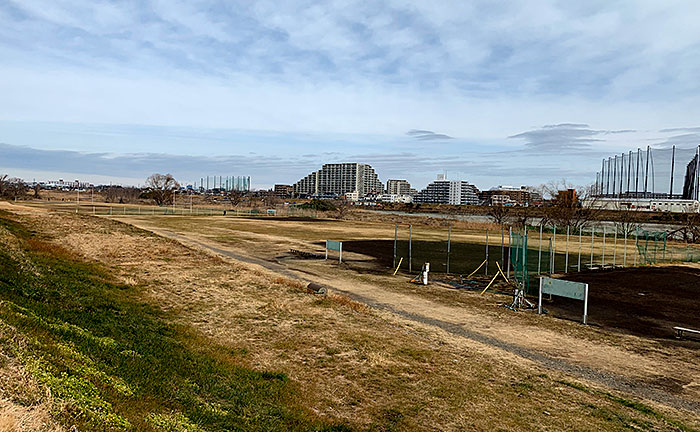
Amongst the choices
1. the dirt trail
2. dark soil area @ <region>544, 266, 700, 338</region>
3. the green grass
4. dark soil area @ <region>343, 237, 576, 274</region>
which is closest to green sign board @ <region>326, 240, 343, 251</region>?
dark soil area @ <region>343, 237, 576, 274</region>

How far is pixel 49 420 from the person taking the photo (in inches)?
150

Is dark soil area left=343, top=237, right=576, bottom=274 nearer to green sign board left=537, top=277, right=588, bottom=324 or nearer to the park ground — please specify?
the park ground

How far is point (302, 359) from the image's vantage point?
9.36 metres

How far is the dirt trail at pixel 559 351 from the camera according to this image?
9141 mm

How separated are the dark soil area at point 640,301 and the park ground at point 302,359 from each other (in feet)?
0.84

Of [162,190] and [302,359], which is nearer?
[302,359]

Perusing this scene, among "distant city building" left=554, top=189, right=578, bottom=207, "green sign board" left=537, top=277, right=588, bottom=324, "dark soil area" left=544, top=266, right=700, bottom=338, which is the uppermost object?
"distant city building" left=554, top=189, right=578, bottom=207

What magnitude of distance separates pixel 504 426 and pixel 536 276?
19604 mm

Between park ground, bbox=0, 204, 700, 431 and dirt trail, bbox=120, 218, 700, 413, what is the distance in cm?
6

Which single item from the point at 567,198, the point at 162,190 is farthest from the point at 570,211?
the point at 162,190

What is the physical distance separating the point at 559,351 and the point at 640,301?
9081 millimetres

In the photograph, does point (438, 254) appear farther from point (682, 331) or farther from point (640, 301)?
point (682, 331)

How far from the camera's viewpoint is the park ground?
17.1 ft

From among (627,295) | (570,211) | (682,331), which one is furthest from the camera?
(570,211)
